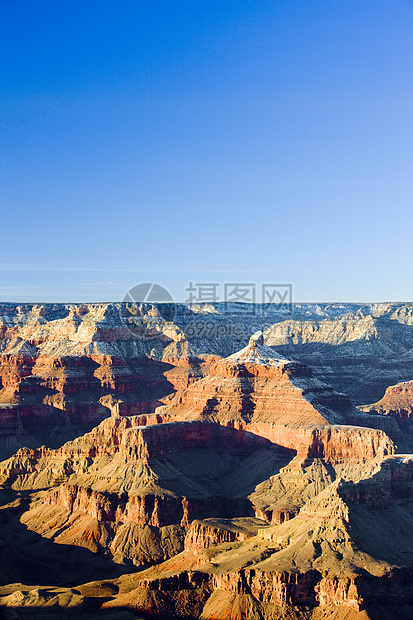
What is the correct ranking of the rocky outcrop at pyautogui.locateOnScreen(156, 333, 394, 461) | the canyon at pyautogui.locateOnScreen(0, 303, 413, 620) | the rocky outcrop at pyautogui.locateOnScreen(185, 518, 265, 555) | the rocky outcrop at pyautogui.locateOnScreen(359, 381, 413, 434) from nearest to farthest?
the canyon at pyautogui.locateOnScreen(0, 303, 413, 620)
the rocky outcrop at pyautogui.locateOnScreen(185, 518, 265, 555)
the rocky outcrop at pyautogui.locateOnScreen(156, 333, 394, 461)
the rocky outcrop at pyautogui.locateOnScreen(359, 381, 413, 434)

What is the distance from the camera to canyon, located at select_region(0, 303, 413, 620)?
7188 cm

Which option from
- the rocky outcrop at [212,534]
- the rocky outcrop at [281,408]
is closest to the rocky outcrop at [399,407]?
the rocky outcrop at [281,408]

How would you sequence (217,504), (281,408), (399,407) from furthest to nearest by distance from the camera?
(399,407), (281,408), (217,504)

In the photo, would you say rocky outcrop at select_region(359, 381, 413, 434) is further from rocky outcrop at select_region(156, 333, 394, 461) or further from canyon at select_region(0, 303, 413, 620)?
rocky outcrop at select_region(156, 333, 394, 461)

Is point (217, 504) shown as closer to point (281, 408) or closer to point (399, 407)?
point (281, 408)

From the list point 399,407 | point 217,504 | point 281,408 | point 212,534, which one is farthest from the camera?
point 399,407

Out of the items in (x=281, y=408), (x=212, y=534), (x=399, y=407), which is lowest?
(x=212, y=534)

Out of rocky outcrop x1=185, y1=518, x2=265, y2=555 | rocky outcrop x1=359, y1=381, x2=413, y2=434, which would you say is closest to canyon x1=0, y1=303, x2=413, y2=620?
rocky outcrop x1=185, y1=518, x2=265, y2=555

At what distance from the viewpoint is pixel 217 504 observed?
10750 centimetres

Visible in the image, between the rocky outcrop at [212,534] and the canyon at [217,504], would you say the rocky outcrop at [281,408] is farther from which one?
the rocky outcrop at [212,534]

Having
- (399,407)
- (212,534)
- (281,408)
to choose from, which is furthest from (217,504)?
(399,407)

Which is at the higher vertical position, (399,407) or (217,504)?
(399,407)

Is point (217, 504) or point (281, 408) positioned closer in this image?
point (217, 504)

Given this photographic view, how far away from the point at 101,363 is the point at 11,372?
20966 millimetres
